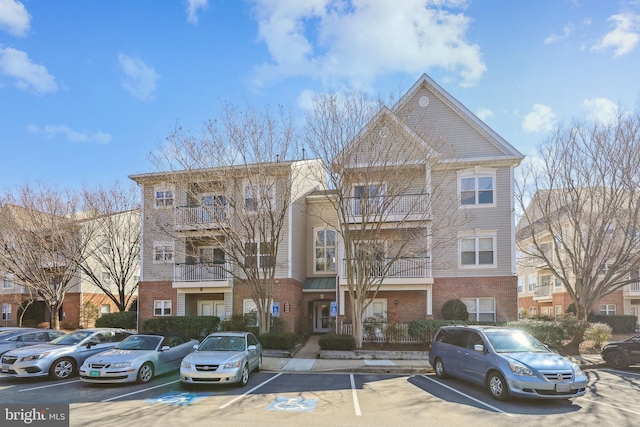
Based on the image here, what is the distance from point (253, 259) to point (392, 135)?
26.2ft


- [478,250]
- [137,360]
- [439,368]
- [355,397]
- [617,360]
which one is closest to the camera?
[355,397]

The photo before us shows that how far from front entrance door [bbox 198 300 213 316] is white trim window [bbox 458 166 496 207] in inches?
579

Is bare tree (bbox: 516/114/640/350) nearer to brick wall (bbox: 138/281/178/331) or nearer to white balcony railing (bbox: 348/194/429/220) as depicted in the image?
white balcony railing (bbox: 348/194/429/220)

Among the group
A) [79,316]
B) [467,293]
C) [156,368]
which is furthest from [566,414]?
[79,316]

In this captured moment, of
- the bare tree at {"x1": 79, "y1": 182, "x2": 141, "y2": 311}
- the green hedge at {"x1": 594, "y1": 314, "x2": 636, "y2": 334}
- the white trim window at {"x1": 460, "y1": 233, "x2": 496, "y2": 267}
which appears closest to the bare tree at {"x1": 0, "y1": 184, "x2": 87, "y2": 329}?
the bare tree at {"x1": 79, "y1": 182, "x2": 141, "y2": 311}

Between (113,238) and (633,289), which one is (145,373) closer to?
(113,238)

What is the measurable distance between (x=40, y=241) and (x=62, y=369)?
Answer: 15.2 m

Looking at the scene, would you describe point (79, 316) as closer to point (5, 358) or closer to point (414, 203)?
point (5, 358)

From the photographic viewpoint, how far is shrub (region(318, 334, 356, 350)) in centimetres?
1861

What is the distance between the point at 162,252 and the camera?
1011 inches

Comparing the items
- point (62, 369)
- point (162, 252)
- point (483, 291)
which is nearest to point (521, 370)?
point (483, 291)

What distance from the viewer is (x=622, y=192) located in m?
19.3

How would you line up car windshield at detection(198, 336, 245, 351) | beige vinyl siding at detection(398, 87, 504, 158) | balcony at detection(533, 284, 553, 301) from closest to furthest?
1. car windshield at detection(198, 336, 245, 351)
2. beige vinyl siding at detection(398, 87, 504, 158)
3. balcony at detection(533, 284, 553, 301)

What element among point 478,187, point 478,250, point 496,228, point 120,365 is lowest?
point 120,365
